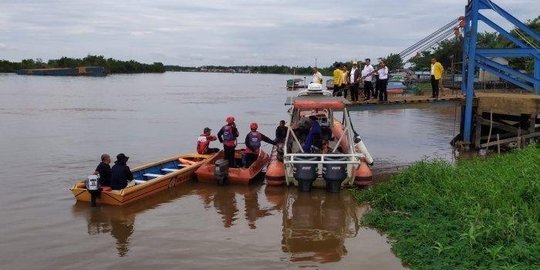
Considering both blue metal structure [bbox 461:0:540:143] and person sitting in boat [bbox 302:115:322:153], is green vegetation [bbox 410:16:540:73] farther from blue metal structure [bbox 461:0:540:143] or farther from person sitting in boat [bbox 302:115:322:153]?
person sitting in boat [bbox 302:115:322:153]

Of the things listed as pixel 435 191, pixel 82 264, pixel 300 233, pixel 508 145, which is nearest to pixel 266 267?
pixel 300 233

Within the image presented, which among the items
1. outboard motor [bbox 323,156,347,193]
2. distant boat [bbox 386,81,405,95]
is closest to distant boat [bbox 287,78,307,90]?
distant boat [bbox 386,81,405,95]

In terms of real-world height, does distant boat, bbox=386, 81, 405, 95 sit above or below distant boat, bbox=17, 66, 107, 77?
below

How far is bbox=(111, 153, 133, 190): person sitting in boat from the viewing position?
1144cm

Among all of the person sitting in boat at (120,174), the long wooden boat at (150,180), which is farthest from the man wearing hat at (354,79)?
the person sitting in boat at (120,174)

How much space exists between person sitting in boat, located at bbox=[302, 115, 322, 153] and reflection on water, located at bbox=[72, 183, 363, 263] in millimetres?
1091

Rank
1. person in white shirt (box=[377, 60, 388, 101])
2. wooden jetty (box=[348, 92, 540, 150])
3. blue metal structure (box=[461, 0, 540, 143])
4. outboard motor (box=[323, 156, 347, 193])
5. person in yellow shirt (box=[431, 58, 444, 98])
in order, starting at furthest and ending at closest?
person in yellow shirt (box=[431, 58, 444, 98]) → person in white shirt (box=[377, 60, 388, 101]) → blue metal structure (box=[461, 0, 540, 143]) → wooden jetty (box=[348, 92, 540, 150]) → outboard motor (box=[323, 156, 347, 193])

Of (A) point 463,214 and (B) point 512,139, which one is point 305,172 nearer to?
(A) point 463,214

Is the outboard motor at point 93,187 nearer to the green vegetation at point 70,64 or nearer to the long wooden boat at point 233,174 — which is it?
the long wooden boat at point 233,174

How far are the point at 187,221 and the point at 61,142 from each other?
44.5ft

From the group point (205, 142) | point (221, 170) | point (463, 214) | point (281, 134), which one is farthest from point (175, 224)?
point (281, 134)

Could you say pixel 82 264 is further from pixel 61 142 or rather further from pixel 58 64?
pixel 58 64

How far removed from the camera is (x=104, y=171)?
11.5m

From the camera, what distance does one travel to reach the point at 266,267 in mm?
8102
